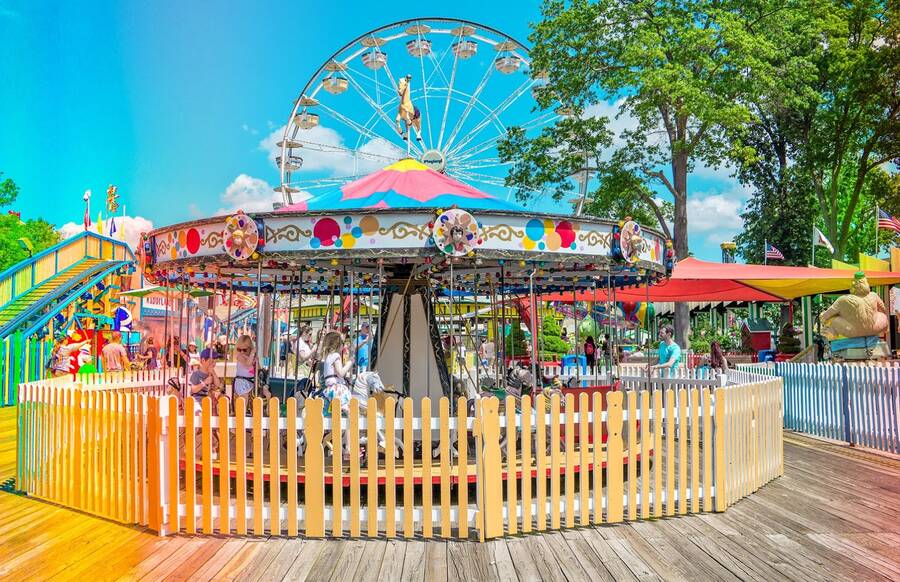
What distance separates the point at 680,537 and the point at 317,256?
12.4ft

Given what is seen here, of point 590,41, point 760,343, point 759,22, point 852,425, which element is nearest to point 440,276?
point 852,425

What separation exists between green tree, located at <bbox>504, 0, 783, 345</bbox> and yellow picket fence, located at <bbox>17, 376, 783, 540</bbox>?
1319 cm

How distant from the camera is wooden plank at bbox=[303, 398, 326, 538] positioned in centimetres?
512

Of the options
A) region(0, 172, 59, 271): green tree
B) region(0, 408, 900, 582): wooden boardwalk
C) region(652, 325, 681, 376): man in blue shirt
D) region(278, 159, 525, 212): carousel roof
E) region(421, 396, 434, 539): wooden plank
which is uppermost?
region(0, 172, 59, 271): green tree

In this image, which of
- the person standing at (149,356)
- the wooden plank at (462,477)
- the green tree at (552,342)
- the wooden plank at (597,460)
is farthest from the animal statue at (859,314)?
the person standing at (149,356)

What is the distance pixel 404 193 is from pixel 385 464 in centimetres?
313

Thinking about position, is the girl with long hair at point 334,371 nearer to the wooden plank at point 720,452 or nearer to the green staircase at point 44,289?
the wooden plank at point 720,452

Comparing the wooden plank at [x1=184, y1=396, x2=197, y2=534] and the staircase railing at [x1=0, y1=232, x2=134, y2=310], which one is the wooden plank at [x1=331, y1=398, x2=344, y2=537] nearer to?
the wooden plank at [x1=184, y1=396, x2=197, y2=534]

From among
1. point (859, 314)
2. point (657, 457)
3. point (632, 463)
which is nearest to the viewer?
point (632, 463)

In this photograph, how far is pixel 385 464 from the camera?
221 inches

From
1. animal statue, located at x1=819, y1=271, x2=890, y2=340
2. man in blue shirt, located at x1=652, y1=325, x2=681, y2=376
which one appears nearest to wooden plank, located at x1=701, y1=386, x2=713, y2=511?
man in blue shirt, located at x1=652, y1=325, x2=681, y2=376

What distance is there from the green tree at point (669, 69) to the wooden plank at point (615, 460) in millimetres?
13605

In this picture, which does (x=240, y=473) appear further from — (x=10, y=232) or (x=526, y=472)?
(x=10, y=232)

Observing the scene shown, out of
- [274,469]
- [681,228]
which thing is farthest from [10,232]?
[274,469]
